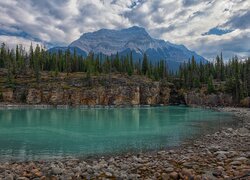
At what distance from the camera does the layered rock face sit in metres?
123

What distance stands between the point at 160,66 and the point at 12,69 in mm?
87704

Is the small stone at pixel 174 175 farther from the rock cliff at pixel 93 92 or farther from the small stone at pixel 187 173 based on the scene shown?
the rock cliff at pixel 93 92

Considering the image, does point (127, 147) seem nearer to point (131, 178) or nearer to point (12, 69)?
point (131, 178)

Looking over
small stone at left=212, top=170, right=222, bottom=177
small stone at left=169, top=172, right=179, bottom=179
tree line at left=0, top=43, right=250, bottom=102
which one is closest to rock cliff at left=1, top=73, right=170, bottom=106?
tree line at left=0, top=43, right=250, bottom=102

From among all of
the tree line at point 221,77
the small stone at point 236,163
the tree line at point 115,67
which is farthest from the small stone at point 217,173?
the tree line at point 115,67

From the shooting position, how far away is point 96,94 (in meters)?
130

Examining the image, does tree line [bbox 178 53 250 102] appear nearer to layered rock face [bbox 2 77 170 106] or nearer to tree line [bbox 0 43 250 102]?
tree line [bbox 0 43 250 102]

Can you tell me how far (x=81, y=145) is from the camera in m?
31.8

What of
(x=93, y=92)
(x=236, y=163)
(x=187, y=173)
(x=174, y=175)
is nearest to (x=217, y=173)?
(x=187, y=173)

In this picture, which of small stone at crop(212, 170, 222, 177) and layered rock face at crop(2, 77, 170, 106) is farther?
layered rock face at crop(2, 77, 170, 106)

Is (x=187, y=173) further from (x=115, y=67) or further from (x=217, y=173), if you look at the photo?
(x=115, y=67)

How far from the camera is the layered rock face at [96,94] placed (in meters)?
123

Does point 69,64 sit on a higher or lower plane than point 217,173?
higher

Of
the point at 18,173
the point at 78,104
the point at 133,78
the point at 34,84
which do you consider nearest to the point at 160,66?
the point at 133,78
